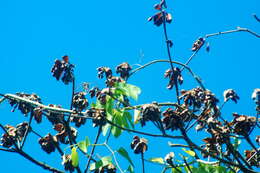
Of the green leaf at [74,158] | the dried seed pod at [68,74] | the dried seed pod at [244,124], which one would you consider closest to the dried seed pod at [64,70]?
the dried seed pod at [68,74]

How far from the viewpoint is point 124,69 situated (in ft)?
11.6

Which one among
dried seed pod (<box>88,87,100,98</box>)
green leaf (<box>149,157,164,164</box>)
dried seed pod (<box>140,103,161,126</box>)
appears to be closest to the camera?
dried seed pod (<box>140,103,161,126</box>)

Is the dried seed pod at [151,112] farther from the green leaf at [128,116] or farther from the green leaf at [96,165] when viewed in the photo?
the green leaf at [96,165]

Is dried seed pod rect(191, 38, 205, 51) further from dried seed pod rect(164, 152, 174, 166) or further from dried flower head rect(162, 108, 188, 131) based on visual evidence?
dried seed pod rect(164, 152, 174, 166)

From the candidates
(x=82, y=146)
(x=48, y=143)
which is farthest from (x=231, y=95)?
(x=48, y=143)

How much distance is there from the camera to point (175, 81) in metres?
3.44

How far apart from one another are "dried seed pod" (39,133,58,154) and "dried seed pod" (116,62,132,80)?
0.65 m

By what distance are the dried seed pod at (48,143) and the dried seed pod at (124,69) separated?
0.65m

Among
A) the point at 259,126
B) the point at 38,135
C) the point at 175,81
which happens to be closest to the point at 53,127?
the point at 38,135

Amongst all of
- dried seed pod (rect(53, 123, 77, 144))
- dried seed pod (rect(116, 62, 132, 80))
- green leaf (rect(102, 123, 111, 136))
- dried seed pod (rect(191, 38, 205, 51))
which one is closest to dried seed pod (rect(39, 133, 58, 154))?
dried seed pod (rect(53, 123, 77, 144))

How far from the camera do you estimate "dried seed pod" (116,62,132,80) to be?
11.6 ft

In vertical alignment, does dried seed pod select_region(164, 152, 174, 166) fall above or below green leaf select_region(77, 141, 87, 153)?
below

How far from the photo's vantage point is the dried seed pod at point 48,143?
3.37 metres

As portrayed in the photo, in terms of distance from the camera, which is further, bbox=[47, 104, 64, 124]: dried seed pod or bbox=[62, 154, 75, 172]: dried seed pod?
bbox=[47, 104, 64, 124]: dried seed pod
